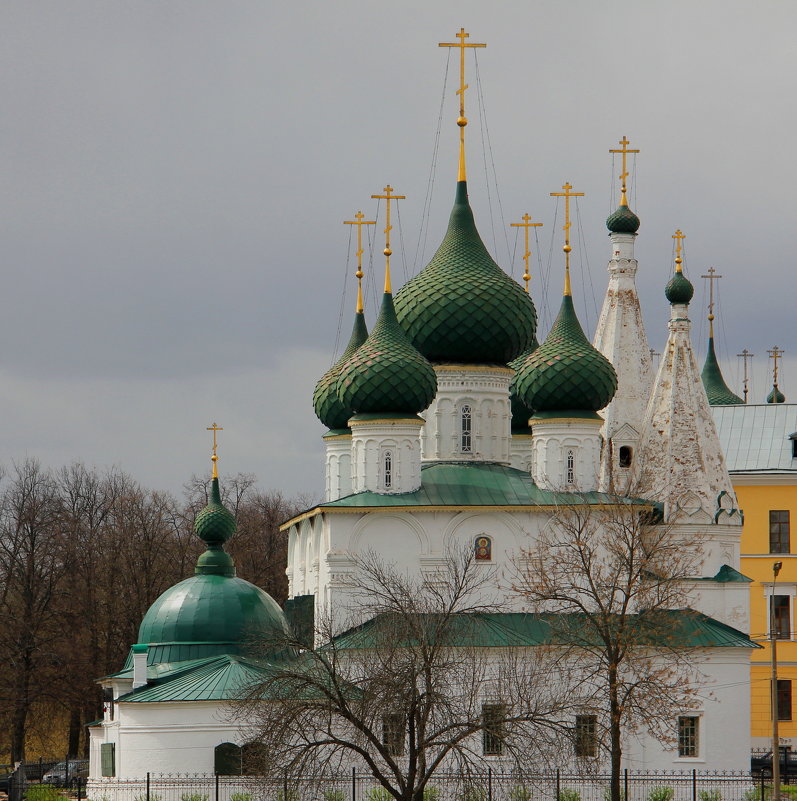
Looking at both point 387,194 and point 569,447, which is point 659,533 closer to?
point 569,447

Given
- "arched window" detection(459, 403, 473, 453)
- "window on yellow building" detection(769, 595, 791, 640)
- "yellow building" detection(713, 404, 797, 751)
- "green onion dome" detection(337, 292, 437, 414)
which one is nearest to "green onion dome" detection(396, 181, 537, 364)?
"arched window" detection(459, 403, 473, 453)

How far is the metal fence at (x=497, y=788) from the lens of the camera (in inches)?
1283

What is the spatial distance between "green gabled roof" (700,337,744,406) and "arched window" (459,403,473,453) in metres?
13.9

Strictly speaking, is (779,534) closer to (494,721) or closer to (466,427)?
(466,427)

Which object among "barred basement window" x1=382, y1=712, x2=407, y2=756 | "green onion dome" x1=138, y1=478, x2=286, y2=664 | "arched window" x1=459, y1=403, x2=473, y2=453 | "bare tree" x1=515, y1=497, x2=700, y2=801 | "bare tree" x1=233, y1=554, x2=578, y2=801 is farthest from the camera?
"arched window" x1=459, y1=403, x2=473, y2=453

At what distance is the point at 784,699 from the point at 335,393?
42.5 feet

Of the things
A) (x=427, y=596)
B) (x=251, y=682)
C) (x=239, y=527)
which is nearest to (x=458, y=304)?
(x=427, y=596)

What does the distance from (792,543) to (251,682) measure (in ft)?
55.4

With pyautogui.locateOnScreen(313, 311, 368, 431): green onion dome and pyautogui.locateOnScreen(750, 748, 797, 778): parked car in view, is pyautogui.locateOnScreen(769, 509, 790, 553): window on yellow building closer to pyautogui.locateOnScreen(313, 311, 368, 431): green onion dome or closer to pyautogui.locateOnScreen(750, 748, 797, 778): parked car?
pyautogui.locateOnScreen(750, 748, 797, 778): parked car

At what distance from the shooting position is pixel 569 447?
127 ft

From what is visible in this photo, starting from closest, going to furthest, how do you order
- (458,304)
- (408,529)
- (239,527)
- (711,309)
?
(408,529) → (458,304) → (711,309) → (239,527)

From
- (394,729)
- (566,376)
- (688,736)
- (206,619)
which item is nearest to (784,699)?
(688,736)

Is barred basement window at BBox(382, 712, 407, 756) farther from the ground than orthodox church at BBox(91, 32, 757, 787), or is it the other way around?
orthodox church at BBox(91, 32, 757, 787)

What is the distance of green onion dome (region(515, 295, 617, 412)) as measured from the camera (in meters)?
38.6
